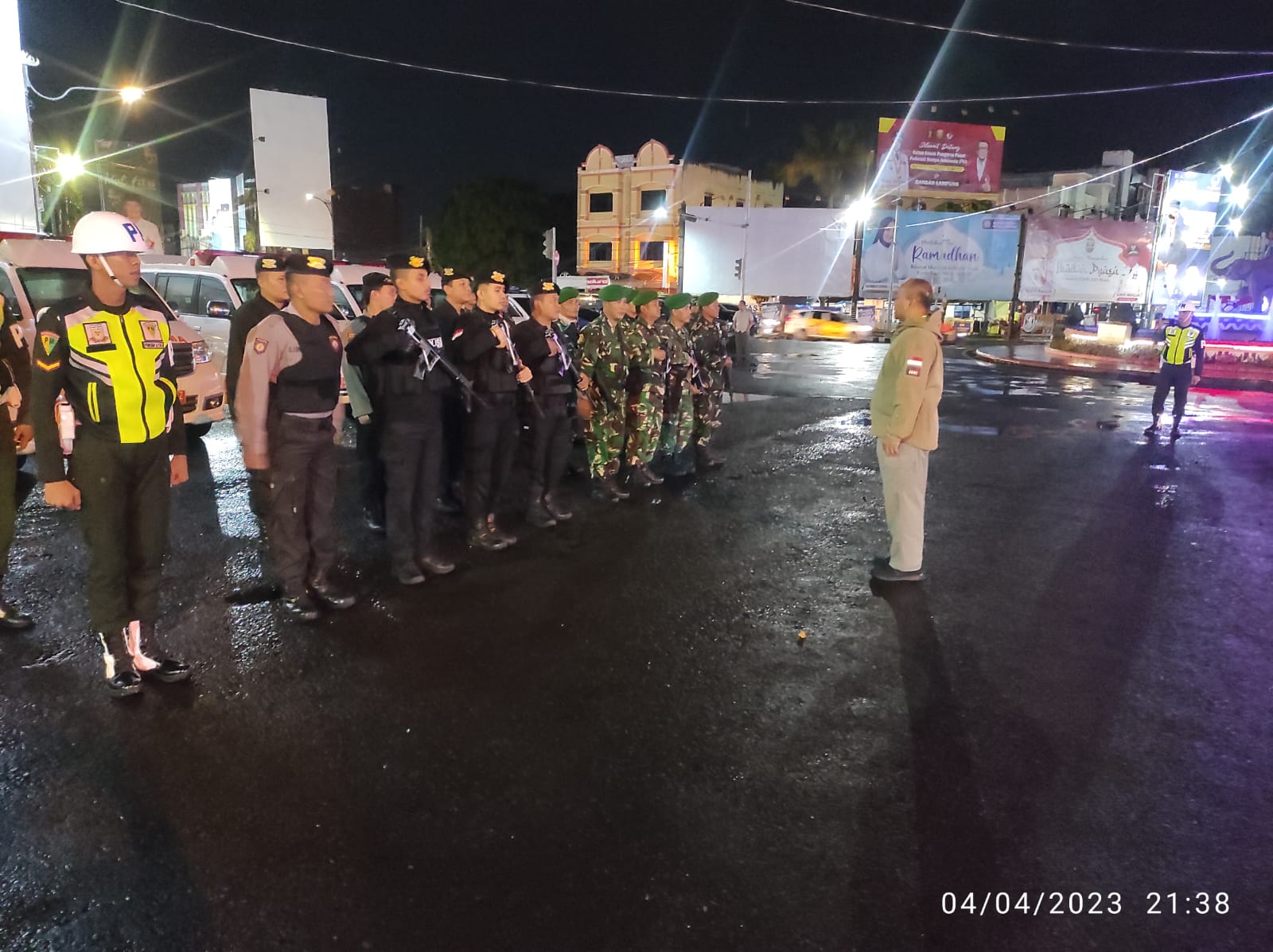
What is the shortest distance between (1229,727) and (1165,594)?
6.26ft

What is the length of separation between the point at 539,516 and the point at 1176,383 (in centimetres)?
965

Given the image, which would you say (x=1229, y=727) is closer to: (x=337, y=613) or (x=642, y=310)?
(x=337, y=613)

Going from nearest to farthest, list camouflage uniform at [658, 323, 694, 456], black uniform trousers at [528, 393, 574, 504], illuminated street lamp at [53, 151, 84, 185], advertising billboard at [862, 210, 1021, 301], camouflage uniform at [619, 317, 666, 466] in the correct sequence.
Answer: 1. black uniform trousers at [528, 393, 574, 504]
2. camouflage uniform at [619, 317, 666, 466]
3. camouflage uniform at [658, 323, 694, 456]
4. illuminated street lamp at [53, 151, 84, 185]
5. advertising billboard at [862, 210, 1021, 301]

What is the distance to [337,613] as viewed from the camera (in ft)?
15.9

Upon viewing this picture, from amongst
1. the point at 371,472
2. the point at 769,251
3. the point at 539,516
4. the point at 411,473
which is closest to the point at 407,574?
the point at 411,473

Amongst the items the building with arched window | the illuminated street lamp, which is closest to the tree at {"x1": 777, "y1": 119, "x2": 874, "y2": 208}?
the building with arched window

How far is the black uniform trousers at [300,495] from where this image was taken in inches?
175

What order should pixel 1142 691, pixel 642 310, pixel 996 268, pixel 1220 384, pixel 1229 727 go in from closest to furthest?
pixel 1229 727, pixel 1142 691, pixel 642 310, pixel 1220 384, pixel 996 268

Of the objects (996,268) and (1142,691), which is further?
(996,268)

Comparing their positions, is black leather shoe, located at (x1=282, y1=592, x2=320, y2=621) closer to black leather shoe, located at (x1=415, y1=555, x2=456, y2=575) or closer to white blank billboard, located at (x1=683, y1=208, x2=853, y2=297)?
black leather shoe, located at (x1=415, y1=555, x2=456, y2=575)

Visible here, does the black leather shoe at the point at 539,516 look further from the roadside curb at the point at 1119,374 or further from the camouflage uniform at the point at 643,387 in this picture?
the roadside curb at the point at 1119,374

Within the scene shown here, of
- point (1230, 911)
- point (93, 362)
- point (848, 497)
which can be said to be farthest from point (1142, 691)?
point (93, 362)

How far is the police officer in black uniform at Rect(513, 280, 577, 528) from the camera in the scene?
6.33 m

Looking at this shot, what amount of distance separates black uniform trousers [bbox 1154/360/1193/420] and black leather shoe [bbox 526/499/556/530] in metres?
9.33
